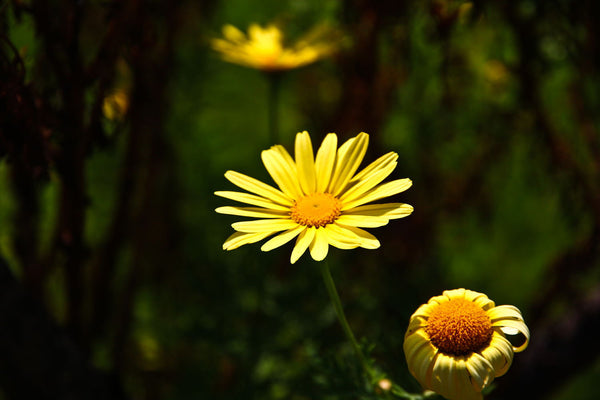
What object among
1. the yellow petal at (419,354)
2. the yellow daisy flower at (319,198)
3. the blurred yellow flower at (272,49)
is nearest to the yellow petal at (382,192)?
the yellow daisy flower at (319,198)

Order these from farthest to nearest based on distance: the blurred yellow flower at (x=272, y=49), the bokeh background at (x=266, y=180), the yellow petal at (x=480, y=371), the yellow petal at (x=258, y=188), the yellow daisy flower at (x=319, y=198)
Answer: the blurred yellow flower at (x=272, y=49)
the bokeh background at (x=266, y=180)
the yellow petal at (x=258, y=188)
the yellow daisy flower at (x=319, y=198)
the yellow petal at (x=480, y=371)

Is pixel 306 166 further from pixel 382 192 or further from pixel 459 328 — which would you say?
pixel 459 328

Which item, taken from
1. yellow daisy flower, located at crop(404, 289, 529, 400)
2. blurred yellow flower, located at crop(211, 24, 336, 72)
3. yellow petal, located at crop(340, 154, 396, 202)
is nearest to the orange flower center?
yellow daisy flower, located at crop(404, 289, 529, 400)

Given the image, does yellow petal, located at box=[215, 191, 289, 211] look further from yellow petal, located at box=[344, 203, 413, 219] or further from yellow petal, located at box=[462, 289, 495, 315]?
yellow petal, located at box=[462, 289, 495, 315]

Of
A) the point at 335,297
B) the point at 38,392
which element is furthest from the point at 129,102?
the point at 335,297

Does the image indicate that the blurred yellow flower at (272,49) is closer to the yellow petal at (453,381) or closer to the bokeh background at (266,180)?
the bokeh background at (266,180)

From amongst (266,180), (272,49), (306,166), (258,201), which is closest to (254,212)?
(258,201)

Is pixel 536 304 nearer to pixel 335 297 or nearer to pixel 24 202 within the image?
pixel 335 297
